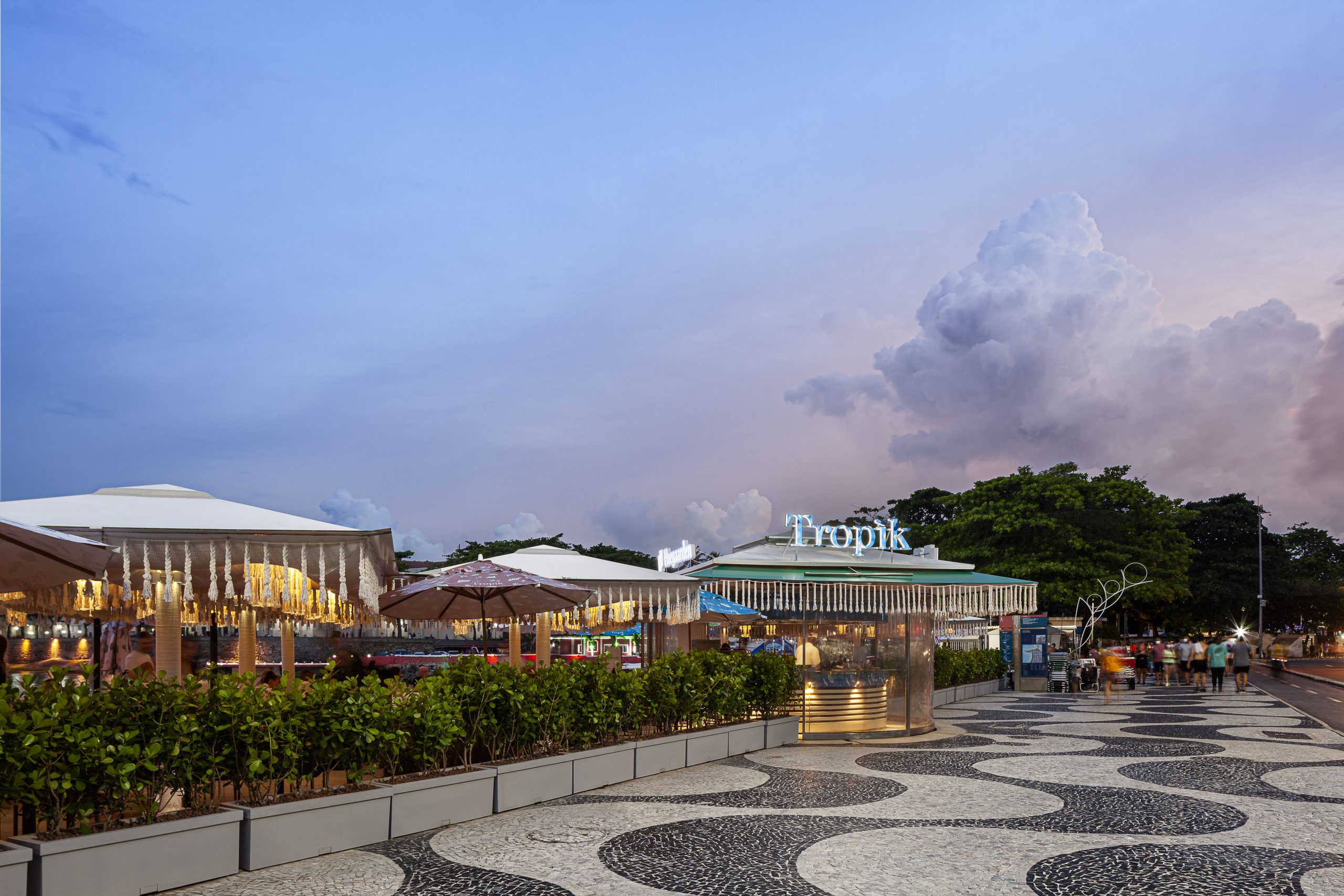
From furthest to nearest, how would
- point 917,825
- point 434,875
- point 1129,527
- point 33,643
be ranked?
point 1129,527, point 33,643, point 917,825, point 434,875

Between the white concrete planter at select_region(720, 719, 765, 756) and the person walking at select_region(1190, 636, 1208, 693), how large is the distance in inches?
722

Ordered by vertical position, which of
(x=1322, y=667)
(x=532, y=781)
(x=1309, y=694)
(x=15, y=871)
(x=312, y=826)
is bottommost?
(x=1322, y=667)

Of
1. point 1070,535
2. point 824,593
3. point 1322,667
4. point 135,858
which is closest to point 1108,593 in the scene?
point 1070,535

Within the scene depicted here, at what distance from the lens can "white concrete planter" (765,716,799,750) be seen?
13.3m

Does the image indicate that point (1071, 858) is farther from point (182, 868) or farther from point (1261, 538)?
point (1261, 538)

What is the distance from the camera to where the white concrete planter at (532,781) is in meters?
8.41

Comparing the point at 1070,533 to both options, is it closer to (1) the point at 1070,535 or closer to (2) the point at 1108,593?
(1) the point at 1070,535

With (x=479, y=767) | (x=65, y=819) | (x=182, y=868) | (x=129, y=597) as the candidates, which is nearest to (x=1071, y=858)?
(x=479, y=767)

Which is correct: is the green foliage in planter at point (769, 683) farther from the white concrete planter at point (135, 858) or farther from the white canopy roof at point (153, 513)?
the white concrete planter at point (135, 858)

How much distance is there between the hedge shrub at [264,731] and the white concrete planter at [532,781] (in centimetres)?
29

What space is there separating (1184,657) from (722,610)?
17.7m

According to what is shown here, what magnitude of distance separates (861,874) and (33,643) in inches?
1506

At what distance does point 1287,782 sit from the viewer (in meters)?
10.1

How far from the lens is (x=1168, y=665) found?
29.9m
